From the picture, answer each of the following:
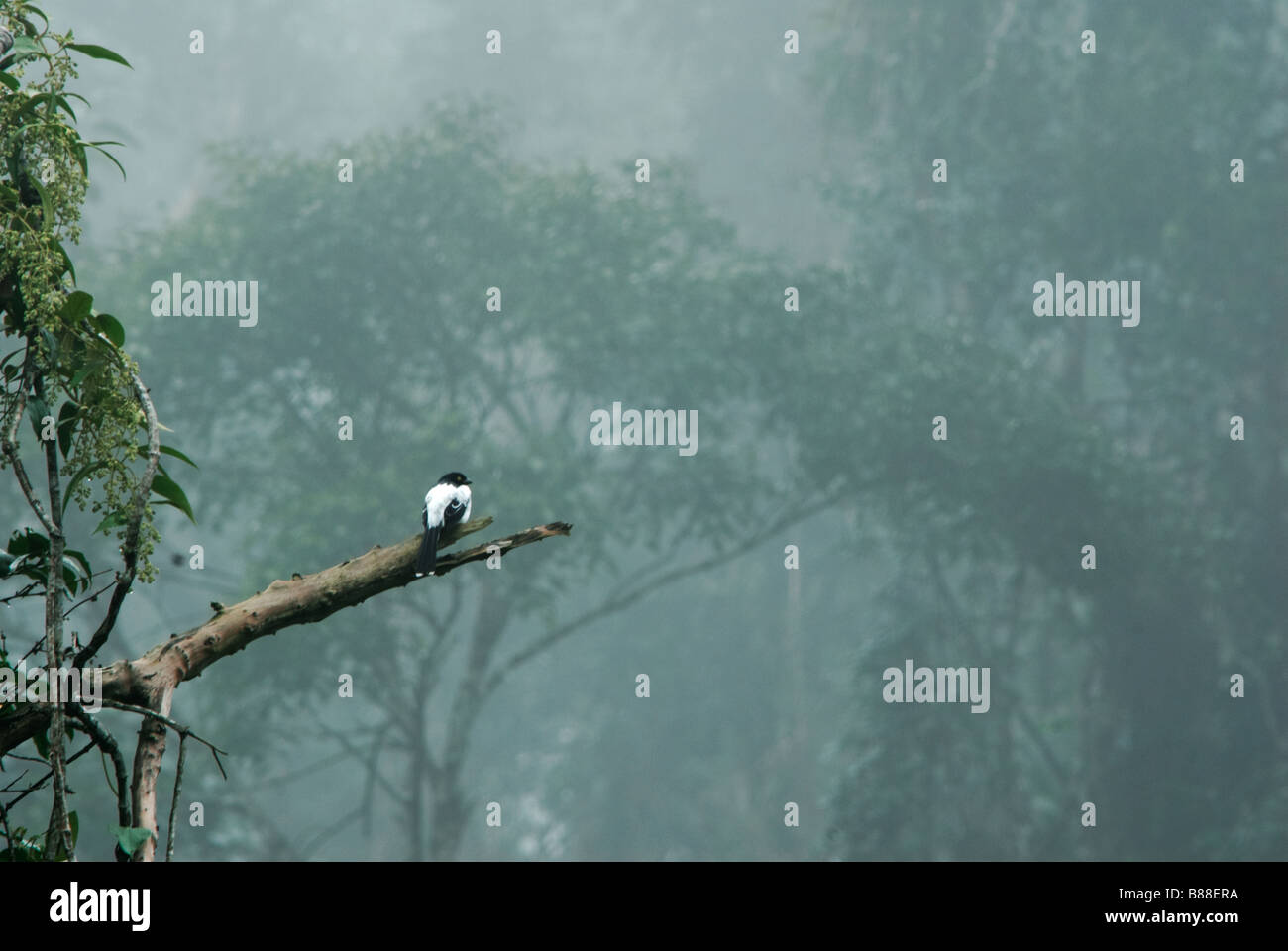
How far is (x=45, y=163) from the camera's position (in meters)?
2.10

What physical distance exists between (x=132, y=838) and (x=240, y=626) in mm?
481

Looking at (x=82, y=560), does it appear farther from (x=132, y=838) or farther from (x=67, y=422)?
(x=132, y=838)

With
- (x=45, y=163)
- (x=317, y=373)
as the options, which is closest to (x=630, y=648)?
(x=317, y=373)

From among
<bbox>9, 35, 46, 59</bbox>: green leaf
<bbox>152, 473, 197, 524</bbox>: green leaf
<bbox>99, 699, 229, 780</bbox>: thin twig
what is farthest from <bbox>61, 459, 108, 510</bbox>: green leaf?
<bbox>9, 35, 46, 59</bbox>: green leaf

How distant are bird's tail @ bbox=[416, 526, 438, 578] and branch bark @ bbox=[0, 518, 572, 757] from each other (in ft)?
0.06

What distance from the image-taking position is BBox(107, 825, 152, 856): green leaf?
1.68m

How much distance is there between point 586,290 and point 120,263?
557cm

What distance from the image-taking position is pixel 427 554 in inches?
97.6

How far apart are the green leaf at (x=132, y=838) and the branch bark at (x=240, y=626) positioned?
0.05 meters

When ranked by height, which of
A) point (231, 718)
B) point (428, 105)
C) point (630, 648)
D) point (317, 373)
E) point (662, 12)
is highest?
point (662, 12)

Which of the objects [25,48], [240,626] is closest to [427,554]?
[240,626]

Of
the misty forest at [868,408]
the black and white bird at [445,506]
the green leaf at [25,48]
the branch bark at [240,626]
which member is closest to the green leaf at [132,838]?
the branch bark at [240,626]

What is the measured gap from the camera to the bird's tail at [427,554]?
232cm

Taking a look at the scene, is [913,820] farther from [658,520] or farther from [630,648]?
[630,648]
